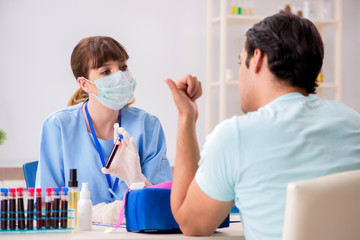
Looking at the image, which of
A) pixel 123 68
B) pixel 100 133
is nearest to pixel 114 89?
pixel 123 68

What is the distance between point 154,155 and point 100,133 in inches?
10.4

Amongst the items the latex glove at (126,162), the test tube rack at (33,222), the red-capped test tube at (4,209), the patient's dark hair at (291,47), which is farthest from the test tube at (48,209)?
the patient's dark hair at (291,47)

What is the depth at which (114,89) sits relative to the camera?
2.35 metres

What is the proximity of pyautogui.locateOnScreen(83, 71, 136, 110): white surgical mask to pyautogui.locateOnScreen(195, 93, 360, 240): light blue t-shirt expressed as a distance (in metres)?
1.15

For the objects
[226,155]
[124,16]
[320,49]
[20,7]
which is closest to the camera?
[226,155]

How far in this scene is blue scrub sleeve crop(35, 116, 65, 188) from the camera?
2.14 meters

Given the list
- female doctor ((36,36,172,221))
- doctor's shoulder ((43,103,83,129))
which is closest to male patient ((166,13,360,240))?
female doctor ((36,36,172,221))

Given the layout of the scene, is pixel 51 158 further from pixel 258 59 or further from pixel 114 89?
pixel 258 59

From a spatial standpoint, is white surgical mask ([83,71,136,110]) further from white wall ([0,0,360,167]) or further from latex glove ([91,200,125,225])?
white wall ([0,0,360,167])

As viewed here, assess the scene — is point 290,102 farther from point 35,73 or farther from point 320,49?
point 35,73

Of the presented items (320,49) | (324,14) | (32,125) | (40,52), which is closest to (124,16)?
(40,52)

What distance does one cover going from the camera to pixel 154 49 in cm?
436

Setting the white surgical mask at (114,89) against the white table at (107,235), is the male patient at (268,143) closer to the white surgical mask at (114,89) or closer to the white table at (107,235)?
the white table at (107,235)

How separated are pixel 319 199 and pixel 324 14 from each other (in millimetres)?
3931
